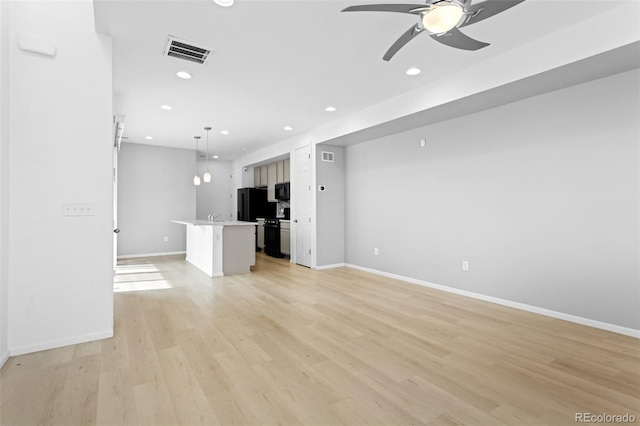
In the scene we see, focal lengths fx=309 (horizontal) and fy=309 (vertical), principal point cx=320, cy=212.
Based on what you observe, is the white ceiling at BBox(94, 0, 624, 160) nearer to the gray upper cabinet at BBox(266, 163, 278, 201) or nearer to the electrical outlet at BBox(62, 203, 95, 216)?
the electrical outlet at BBox(62, 203, 95, 216)

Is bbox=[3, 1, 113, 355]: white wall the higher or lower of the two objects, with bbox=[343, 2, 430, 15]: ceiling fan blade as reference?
lower

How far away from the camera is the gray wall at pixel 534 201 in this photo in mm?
2879

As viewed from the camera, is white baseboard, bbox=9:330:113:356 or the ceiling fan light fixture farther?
white baseboard, bbox=9:330:113:356

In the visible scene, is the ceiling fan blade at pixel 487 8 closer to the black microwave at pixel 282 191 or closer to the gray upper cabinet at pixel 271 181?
the black microwave at pixel 282 191

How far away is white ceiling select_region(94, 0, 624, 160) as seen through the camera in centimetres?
245

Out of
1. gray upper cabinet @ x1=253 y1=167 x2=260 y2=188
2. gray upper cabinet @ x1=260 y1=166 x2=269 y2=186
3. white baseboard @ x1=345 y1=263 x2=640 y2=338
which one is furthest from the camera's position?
gray upper cabinet @ x1=253 y1=167 x2=260 y2=188

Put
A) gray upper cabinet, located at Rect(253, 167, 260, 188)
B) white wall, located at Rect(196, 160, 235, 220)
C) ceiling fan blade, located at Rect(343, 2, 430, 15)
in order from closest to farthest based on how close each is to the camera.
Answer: ceiling fan blade, located at Rect(343, 2, 430, 15) → gray upper cabinet, located at Rect(253, 167, 260, 188) → white wall, located at Rect(196, 160, 235, 220)

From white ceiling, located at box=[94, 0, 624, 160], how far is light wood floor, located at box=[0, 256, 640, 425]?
2.69 meters

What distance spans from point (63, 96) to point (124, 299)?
2.47 metres

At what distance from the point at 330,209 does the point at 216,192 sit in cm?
497

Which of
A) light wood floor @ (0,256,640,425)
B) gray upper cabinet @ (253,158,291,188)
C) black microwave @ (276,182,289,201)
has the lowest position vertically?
light wood floor @ (0,256,640,425)

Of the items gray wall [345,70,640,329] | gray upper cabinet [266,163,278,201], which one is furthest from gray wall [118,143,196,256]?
gray wall [345,70,640,329]

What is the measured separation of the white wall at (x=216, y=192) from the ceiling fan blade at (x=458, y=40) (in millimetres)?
8196

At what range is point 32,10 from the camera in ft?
8.05
